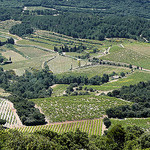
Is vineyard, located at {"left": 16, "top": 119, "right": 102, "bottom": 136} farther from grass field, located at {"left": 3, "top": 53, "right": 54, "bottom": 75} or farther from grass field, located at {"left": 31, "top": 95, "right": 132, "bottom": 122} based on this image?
grass field, located at {"left": 3, "top": 53, "right": 54, "bottom": 75}

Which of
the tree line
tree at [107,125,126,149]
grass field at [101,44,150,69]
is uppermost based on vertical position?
tree at [107,125,126,149]

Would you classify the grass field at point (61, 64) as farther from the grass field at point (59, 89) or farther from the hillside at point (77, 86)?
the grass field at point (59, 89)

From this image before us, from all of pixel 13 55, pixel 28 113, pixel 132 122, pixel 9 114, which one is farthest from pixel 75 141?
pixel 13 55

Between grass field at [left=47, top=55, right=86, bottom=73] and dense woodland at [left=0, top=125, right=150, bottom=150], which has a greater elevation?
dense woodland at [left=0, top=125, right=150, bottom=150]

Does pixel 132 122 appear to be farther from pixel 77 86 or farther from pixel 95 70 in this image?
pixel 95 70

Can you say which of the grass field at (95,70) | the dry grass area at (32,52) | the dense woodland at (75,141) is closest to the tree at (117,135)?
the dense woodland at (75,141)

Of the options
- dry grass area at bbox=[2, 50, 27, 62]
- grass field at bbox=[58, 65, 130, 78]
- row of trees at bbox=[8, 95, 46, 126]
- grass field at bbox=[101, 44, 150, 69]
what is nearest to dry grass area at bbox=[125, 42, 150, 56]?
grass field at bbox=[101, 44, 150, 69]
